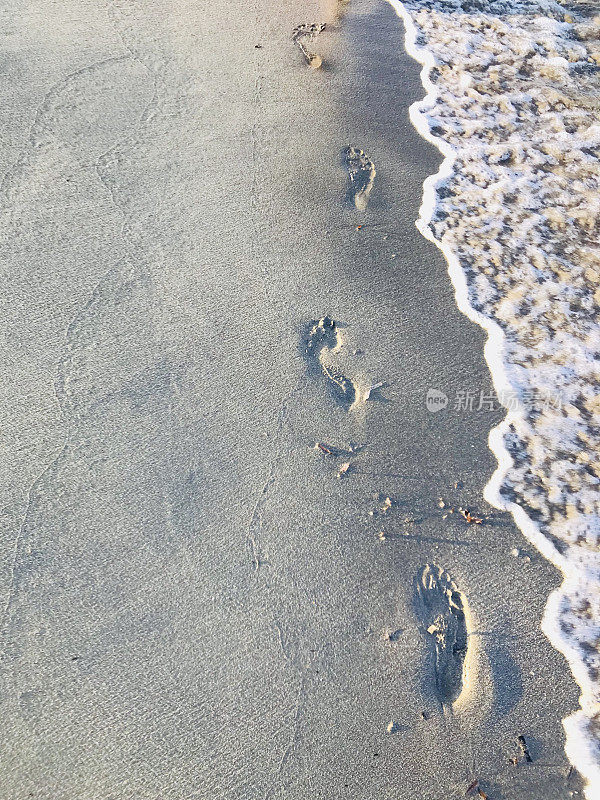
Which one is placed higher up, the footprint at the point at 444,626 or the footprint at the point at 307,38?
the footprint at the point at 307,38

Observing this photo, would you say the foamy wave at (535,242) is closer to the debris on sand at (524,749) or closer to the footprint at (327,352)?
the debris on sand at (524,749)

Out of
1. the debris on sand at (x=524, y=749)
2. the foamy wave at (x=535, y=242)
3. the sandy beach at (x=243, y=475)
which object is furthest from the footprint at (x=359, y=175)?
the debris on sand at (x=524, y=749)

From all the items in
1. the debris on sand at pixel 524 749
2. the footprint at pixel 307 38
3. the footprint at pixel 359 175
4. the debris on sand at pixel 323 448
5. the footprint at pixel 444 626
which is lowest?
the debris on sand at pixel 524 749

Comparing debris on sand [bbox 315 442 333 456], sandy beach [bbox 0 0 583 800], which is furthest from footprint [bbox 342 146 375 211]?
debris on sand [bbox 315 442 333 456]

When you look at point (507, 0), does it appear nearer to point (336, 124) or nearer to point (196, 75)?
point (336, 124)

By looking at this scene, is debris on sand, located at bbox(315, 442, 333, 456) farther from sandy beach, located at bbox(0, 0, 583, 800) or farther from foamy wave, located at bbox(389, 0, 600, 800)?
foamy wave, located at bbox(389, 0, 600, 800)

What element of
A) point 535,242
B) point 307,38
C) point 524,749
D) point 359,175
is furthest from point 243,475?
point 307,38
